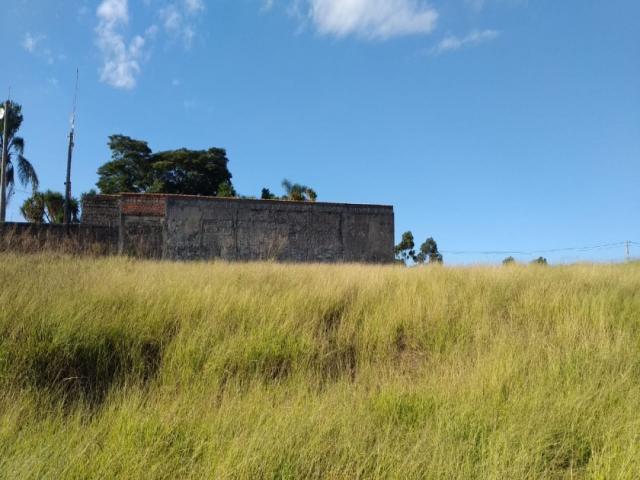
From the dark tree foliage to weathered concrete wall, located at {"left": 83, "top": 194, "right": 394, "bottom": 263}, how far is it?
22088 millimetres

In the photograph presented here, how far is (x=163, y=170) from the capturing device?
137 ft

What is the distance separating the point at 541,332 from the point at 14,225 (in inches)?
692

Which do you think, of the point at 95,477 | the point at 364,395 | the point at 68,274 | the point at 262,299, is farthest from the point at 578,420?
the point at 68,274

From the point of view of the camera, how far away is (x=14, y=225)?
55.0 feet

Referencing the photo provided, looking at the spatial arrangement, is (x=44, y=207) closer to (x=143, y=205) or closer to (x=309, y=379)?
(x=143, y=205)

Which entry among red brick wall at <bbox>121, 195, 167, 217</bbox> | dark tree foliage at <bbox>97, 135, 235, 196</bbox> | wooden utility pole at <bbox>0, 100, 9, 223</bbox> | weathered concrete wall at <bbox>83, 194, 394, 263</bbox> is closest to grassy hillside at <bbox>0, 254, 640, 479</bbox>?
weathered concrete wall at <bbox>83, 194, 394, 263</bbox>

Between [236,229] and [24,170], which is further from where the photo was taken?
[24,170]

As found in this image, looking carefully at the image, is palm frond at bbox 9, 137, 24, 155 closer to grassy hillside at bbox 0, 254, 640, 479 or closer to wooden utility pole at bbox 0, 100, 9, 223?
wooden utility pole at bbox 0, 100, 9, 223

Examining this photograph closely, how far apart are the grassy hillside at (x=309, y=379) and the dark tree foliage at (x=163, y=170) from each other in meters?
35.9

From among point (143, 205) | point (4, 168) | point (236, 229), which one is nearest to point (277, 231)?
point (236, 229)

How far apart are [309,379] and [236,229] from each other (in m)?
15.7

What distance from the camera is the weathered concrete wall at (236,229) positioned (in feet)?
61.7

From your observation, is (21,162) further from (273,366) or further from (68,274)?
(273,366)

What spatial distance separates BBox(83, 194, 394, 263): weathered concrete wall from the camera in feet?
61.7
